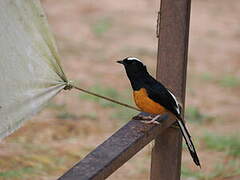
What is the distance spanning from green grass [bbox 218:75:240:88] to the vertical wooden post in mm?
5269

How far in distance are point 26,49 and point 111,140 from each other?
68 centimetres

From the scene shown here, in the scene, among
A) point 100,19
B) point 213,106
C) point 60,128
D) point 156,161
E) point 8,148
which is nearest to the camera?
point 156,161

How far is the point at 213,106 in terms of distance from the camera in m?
9.02

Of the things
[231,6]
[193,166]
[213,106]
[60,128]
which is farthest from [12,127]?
[231,6]

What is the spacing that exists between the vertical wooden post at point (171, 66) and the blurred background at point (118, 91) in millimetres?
1858

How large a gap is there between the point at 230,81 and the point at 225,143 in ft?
8.03

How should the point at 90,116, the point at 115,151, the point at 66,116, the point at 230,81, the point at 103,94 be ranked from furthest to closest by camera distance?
the point at 230,81
the point at 103,94
the point at 90,116
the point at 66,116
the point at 115,151

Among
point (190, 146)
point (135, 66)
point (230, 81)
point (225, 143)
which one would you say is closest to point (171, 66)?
point (135, 66)

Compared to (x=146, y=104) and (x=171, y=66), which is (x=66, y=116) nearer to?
(x=171, y=66)

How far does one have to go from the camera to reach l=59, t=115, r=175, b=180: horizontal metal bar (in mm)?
3213

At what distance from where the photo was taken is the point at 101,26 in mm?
11906

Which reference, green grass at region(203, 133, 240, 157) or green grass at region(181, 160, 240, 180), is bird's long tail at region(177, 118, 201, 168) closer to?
green grass at region(181, 160, 240, 180)

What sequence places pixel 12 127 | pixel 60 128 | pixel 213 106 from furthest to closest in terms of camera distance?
pixel 213 106
pixel 60 128
pixel 12 127

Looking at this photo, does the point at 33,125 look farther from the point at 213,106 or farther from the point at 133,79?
the point at 133,79
